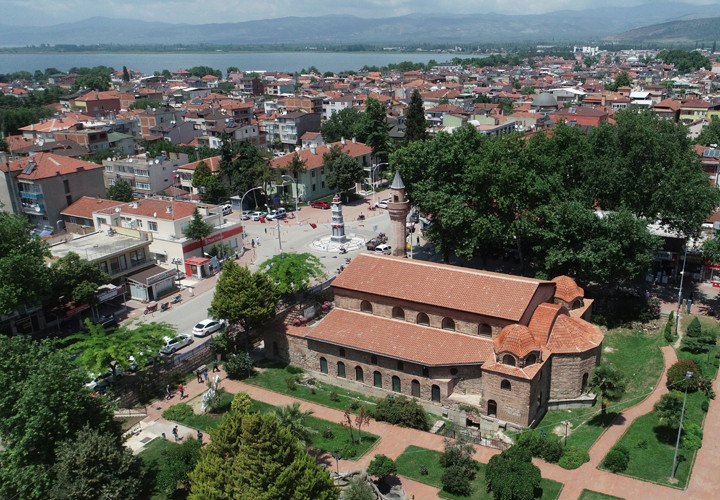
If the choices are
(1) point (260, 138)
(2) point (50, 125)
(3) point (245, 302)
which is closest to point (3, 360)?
(3) point (245, 302)

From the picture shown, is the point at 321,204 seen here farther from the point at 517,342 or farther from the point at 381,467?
the point at 381,467

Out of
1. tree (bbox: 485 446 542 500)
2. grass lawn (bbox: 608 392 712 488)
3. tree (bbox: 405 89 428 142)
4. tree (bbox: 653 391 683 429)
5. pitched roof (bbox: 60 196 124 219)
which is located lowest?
grass lawn (bbox: 608 392 712 488)

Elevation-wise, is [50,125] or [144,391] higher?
[50,125]

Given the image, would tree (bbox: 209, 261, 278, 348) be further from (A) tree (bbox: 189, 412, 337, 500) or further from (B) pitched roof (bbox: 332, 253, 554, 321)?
(A) tree (bbox: 189, 412, 337, 500)

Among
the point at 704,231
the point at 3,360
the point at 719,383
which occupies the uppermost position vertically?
the point at 3,360

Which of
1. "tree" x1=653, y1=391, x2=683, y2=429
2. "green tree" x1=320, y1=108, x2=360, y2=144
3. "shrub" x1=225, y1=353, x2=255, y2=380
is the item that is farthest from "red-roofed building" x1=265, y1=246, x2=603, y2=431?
"green tree" x1=320, y1=108, x2=360, y2=144

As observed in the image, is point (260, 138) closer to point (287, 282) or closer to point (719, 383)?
point (287, 282)

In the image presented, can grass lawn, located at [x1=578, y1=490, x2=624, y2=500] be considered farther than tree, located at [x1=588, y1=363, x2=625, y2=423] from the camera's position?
No
